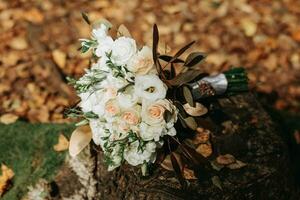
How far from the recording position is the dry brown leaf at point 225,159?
2.47m

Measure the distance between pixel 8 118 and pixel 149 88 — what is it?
1.48m

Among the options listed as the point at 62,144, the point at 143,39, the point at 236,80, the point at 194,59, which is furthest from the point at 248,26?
the point at 62,144

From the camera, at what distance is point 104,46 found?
2.28 m

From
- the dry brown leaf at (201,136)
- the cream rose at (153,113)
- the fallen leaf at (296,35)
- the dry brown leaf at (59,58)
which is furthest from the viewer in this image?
the fallen leaf at (296,35)

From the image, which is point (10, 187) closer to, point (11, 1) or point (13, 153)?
point (13, 153)

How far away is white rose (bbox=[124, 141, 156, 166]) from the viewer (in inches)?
88.6

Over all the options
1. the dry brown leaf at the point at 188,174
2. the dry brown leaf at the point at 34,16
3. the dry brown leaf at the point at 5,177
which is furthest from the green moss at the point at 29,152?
the dry brown leaf at the point at 34,16

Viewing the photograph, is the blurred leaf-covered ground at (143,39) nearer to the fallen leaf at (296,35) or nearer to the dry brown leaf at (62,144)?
the fallen leaf at (296,35)

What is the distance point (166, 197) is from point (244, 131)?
602 mm

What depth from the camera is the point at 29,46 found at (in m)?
3.95

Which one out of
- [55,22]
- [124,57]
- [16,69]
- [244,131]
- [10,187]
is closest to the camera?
[124,57]

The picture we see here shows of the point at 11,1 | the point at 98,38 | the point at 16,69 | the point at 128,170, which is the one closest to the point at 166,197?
the point at 128,170

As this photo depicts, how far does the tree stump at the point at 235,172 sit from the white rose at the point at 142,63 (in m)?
0.48

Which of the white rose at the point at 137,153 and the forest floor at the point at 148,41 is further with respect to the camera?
the forest floor at the point at 148,41
